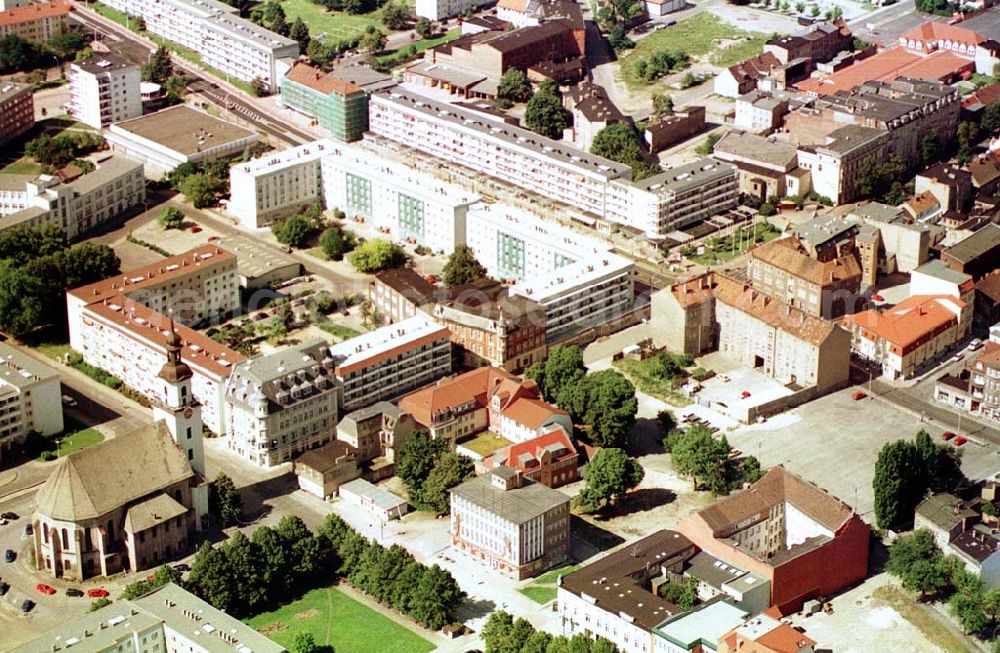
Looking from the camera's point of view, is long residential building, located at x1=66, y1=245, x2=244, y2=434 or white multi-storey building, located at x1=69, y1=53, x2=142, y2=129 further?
white multi-storey building, located at x1=69, y1=53, x2=142, y2=129

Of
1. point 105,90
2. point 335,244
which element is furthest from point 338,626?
point 105,90

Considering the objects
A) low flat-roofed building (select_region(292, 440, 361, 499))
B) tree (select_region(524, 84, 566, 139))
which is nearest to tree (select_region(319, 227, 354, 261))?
tree (select_region(524, 84, 566, 139))

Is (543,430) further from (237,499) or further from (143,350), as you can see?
(143,350)

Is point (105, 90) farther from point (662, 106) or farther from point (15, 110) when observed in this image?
point (662, 106)

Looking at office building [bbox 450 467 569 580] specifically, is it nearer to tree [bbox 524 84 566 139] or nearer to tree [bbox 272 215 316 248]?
tree [bbox 272 215 316 248]

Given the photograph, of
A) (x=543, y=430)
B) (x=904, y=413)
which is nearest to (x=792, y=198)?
(x=904, y=413)

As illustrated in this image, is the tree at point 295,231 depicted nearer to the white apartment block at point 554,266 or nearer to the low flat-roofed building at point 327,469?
the white apartment block at point 554,266
